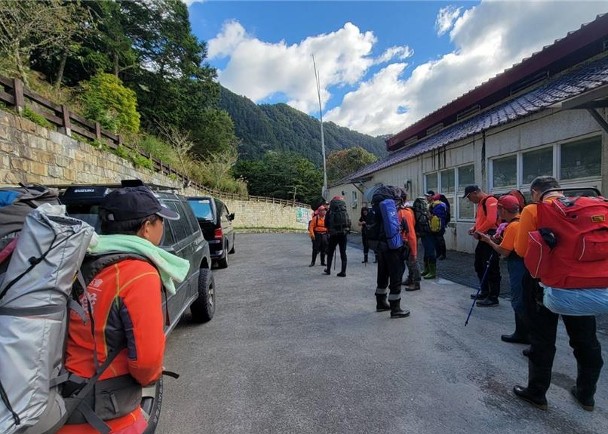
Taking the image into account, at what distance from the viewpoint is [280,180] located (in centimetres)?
4691

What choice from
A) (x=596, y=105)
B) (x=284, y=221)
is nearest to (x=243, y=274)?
(x=596, y=105)

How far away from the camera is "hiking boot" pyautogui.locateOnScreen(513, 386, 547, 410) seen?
8.49 ft

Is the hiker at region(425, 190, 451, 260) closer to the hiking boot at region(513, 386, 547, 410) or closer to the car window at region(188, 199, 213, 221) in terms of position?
the hiking boot at region(513, 386, 547, 410)

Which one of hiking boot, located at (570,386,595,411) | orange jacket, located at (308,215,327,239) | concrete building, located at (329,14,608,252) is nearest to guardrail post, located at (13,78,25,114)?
orange jacket, located at (308,215,327,239)

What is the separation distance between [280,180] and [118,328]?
46.0 meters

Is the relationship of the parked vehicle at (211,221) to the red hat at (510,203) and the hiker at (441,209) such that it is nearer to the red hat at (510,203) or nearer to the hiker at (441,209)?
the hiker at (441,209)

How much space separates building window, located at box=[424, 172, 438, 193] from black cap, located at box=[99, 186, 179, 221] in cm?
1188

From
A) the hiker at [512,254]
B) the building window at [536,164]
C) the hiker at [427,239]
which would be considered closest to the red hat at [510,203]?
the hiker at [512,254]

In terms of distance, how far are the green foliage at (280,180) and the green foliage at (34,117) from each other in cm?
3813

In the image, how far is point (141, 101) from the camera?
25484 mm

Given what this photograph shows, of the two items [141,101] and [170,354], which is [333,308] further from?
[141,101]

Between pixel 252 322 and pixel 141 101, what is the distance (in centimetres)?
2596

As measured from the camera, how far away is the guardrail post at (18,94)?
20.2ft

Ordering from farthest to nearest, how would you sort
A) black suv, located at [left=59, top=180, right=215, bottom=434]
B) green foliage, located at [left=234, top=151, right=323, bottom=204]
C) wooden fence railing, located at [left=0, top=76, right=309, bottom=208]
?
green foliage, located at [left=234, top=151, right=323, bottom=204]
wooden fence railing, located at [left=0, top=76, right=309, bottom=208]
black suv, located at [left=59, top=180, right=215, bottom=434]
